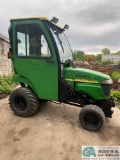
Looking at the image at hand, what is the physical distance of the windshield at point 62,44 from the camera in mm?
4332

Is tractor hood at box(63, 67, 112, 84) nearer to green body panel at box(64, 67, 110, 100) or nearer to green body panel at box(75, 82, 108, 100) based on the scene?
green body panel at box(64, 67, 110, 100)

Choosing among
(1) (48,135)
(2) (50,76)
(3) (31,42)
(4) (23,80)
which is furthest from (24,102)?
(3) (31,42)

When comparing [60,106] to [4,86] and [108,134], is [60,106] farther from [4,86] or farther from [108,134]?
[4,86]

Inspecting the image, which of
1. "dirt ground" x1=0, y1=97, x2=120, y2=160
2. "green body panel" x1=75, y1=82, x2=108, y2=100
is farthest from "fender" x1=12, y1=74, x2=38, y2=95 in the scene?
"green body panel" x1=75, y1=82, x2=108, y2=100

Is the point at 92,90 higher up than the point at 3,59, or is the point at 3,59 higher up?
the point at 3,59

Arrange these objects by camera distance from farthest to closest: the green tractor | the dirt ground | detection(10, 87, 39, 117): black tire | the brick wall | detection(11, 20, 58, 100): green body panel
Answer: the brick wall
detection(10, 87, 39, 117): black tire
detection(11, 20, 58, 100): green body panel
the green tractor
the dirt ground

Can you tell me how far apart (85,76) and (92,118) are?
106cm

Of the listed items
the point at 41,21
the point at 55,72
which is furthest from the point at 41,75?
the point at 41,21

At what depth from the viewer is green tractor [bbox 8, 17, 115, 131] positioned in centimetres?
415

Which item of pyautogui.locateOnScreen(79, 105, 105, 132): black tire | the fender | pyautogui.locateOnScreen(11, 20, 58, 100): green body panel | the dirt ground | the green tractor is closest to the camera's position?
the dirt ground

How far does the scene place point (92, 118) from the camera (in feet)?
13.8

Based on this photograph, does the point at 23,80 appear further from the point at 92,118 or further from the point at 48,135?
the point at 92,118

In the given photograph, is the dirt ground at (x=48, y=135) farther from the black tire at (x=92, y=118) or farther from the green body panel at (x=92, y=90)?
the green body panel at (x=92, y=90)

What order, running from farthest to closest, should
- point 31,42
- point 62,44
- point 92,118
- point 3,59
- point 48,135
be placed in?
point 3,59
point 62,44
point 31,42
point 92,118
point 48,135
